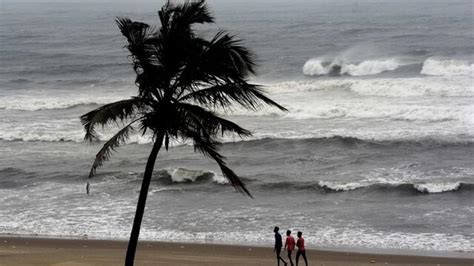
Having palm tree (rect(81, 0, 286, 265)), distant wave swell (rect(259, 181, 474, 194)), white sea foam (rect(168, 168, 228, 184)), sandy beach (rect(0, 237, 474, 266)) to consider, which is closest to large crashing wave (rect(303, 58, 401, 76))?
white sea foam (rect(168, 168, 228, 184))

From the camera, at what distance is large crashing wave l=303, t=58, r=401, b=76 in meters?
51.0

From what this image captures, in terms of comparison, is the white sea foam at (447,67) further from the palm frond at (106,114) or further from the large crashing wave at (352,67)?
the palm frond at (106,114)

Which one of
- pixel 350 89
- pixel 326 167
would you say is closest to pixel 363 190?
pixel 326 167

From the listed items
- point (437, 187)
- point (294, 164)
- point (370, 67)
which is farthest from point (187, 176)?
point (370, 67)

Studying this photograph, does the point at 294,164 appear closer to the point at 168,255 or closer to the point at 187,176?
the point at 187,176

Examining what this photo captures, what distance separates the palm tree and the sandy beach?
6.44m

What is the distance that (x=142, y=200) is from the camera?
9.94 m

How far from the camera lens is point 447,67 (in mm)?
47344

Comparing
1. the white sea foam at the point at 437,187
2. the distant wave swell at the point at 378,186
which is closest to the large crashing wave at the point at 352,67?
the distant wave swell at the point at 378,186

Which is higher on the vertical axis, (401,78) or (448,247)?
(401,78)

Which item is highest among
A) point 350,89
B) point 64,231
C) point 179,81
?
point 350,89

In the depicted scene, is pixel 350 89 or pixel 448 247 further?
pixel 350 89

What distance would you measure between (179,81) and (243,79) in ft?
2.75

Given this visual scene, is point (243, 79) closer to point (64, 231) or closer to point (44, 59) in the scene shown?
point (64, 231)
